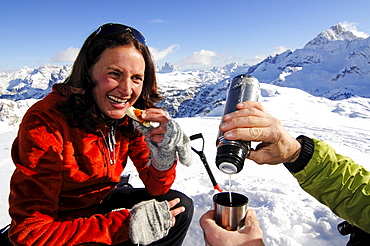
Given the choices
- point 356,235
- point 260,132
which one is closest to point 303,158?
point 260,132

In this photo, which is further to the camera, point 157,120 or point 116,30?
point 116,30

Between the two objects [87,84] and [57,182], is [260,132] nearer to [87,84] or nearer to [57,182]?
[57,182]

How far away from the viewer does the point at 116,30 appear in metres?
2.42

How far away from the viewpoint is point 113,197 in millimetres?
2836

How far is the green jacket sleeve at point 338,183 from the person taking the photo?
191 cm

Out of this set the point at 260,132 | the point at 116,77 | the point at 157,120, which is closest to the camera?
the point at 260,132

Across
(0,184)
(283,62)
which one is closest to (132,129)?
(0,184)

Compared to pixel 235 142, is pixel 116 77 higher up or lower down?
higher up

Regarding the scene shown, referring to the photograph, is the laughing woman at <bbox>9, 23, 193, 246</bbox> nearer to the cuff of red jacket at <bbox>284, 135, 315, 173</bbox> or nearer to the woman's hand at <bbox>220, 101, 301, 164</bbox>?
the woman's hand at <bbox>220, 101, 301, 164</bbox>

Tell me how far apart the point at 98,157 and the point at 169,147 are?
776 millimetres

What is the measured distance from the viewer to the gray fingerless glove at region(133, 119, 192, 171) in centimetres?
212

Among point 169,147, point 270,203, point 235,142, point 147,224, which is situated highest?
point 235,142

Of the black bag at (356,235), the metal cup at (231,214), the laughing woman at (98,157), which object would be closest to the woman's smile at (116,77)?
the laughing woman at (98,157)

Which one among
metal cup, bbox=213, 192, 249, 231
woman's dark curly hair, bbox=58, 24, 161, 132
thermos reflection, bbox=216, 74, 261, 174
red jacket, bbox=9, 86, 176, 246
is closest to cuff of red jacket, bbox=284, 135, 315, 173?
thermos reflection, bbox=216, 74, 261, 174
